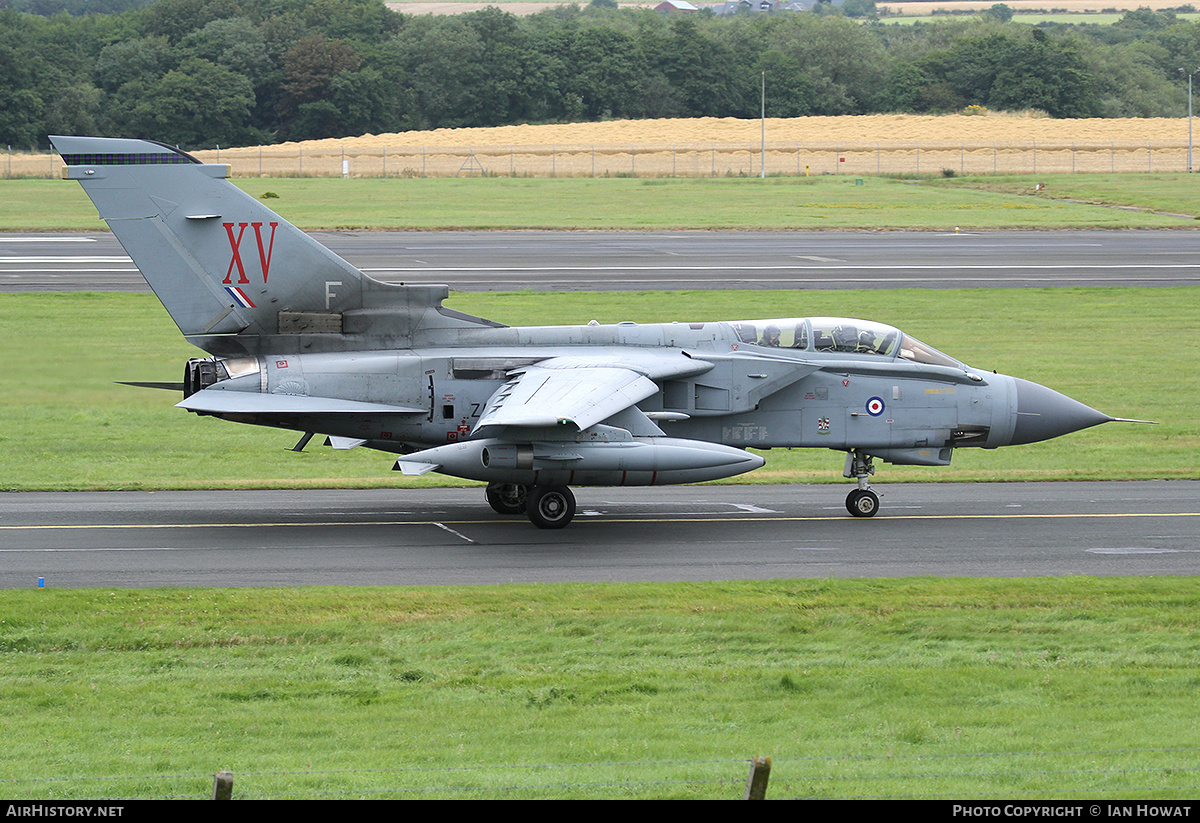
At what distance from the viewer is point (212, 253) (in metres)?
21.0

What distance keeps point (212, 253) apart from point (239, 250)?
414 mm

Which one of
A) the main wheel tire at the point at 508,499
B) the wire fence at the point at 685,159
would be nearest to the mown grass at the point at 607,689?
the main wheel tire at the point at 508,499

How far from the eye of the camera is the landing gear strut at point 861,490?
22062 millimetres

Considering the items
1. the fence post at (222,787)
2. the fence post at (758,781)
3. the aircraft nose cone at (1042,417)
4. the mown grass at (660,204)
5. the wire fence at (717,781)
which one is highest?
the mown grass at (660,204)

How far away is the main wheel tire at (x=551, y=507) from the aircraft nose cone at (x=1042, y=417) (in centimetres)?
750

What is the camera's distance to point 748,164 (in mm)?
115438

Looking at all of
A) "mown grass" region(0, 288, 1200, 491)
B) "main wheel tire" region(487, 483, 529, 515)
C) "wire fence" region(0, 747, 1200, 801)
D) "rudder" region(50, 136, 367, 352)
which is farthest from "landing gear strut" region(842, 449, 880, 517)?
"wire fence" region(0, 747, 1200, 801)

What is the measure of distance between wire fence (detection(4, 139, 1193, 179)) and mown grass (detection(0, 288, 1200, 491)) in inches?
2282

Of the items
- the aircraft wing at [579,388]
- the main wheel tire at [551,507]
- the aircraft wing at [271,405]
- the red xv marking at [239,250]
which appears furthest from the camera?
the red xv marking at [239,250]

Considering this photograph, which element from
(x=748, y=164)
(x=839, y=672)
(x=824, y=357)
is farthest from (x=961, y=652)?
(x=748, y=164)

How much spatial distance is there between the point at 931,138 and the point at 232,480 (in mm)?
117336

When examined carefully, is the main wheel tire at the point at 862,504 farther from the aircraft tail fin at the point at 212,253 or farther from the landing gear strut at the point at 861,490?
the aircraft tail fin at the point at 212,253

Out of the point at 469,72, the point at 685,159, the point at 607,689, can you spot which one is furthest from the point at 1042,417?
the point at 469,72

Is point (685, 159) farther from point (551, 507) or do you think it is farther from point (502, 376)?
point (551, 507)
